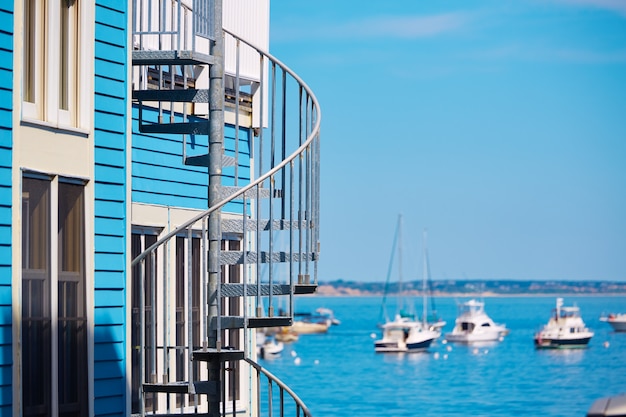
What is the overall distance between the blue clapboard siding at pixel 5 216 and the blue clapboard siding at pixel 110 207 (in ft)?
3.08

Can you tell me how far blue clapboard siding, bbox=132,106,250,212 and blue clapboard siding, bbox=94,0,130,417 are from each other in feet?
6.57

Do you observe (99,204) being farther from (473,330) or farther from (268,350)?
(473,330)

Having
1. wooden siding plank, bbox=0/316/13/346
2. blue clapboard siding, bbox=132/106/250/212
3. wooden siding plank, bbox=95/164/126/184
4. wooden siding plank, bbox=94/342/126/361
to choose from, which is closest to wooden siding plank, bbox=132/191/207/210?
blue clapboard siding, bbox=132/106/250/212

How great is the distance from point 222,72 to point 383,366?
68534mm

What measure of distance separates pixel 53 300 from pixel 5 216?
0.79 m

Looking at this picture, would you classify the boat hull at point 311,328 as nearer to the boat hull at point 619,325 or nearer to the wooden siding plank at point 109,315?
the boat hull at point 619,325

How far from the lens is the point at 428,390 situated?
2459 inches

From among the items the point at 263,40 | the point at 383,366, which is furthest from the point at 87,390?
the point at 383,366

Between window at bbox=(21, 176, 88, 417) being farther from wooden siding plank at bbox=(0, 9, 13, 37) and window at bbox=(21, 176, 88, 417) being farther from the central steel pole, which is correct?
the central steel pole

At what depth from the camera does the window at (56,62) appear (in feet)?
26.9

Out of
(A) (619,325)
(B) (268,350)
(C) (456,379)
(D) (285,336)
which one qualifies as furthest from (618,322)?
(C) (456,379)

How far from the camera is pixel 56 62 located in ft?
27.7

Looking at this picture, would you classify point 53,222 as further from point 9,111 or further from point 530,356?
point 530,356

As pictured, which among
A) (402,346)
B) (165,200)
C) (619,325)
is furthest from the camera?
(619,325)
